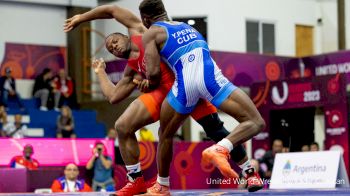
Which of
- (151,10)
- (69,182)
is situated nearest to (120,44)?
(151,10)

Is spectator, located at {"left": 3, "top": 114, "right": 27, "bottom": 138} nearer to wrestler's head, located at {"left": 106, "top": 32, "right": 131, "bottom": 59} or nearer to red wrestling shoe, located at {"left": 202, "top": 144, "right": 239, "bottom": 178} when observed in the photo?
wrestler's head, located at {"left": 106, "top": 32, "right": 131, "bottom": 59}

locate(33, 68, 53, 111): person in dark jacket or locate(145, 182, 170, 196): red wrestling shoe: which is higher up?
locate(33, 68, 53, 111): person in dark jacket

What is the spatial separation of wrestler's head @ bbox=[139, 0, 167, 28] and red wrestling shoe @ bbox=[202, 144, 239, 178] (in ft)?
4.21

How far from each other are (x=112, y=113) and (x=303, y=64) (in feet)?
18.8

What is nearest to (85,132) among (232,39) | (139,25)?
(232,39)

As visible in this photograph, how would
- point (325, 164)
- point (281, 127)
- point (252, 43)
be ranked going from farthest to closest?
point (252, 43) → point (281, 127) → point (325, 164)

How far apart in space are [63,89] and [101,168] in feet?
27.5

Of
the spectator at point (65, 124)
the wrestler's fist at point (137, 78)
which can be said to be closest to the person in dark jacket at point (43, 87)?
the spectator at point (65, 124)

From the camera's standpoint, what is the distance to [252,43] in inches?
917

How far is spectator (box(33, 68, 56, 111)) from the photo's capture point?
21.5 meters

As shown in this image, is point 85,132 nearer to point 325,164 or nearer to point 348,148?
point 348,148

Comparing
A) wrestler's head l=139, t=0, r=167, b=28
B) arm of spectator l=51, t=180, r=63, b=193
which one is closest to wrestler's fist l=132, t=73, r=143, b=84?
wrestler's head l=139, t=0, r=167, b=28

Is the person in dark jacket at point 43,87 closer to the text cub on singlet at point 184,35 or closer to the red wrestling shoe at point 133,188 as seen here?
the red wrestling shoe at point 133,188

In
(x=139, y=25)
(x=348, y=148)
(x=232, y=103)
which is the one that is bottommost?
(x=348, y=148)
